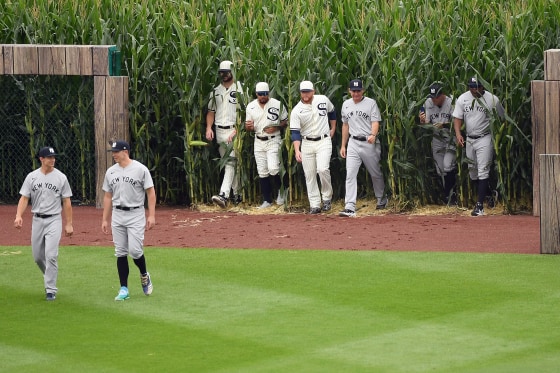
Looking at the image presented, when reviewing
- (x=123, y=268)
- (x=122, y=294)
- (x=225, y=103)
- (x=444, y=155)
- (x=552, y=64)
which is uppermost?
(x=552, y=64)

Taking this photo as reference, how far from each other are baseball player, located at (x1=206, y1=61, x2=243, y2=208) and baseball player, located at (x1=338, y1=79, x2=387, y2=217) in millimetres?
1973

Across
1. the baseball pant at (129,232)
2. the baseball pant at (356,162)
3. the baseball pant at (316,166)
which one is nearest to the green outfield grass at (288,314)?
the baseball pant at (129,232)

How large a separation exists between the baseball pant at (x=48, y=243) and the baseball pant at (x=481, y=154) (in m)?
8.00

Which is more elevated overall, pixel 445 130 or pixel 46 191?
pixel 445 130

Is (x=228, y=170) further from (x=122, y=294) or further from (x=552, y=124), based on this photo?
(x=122, y=294)

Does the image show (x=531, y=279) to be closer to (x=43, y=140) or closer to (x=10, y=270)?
(x=10, y=270)

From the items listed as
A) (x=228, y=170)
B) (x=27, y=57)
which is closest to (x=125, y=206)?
(x=228, y=170)

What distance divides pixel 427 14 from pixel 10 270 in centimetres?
882

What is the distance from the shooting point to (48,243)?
13281 millimetres

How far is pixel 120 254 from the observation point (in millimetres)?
13234

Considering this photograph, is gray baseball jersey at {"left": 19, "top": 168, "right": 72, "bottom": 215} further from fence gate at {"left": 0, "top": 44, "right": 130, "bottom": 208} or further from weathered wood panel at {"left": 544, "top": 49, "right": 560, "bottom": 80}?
weathered wood panel at {"left": 544, "top": 49, "right": 560, "bottom": 80}

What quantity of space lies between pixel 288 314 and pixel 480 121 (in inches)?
303

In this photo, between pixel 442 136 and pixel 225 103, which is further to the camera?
pixel 225 103

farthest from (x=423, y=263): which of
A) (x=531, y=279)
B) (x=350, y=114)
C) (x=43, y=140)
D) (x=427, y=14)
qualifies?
(x=43, y=140)
